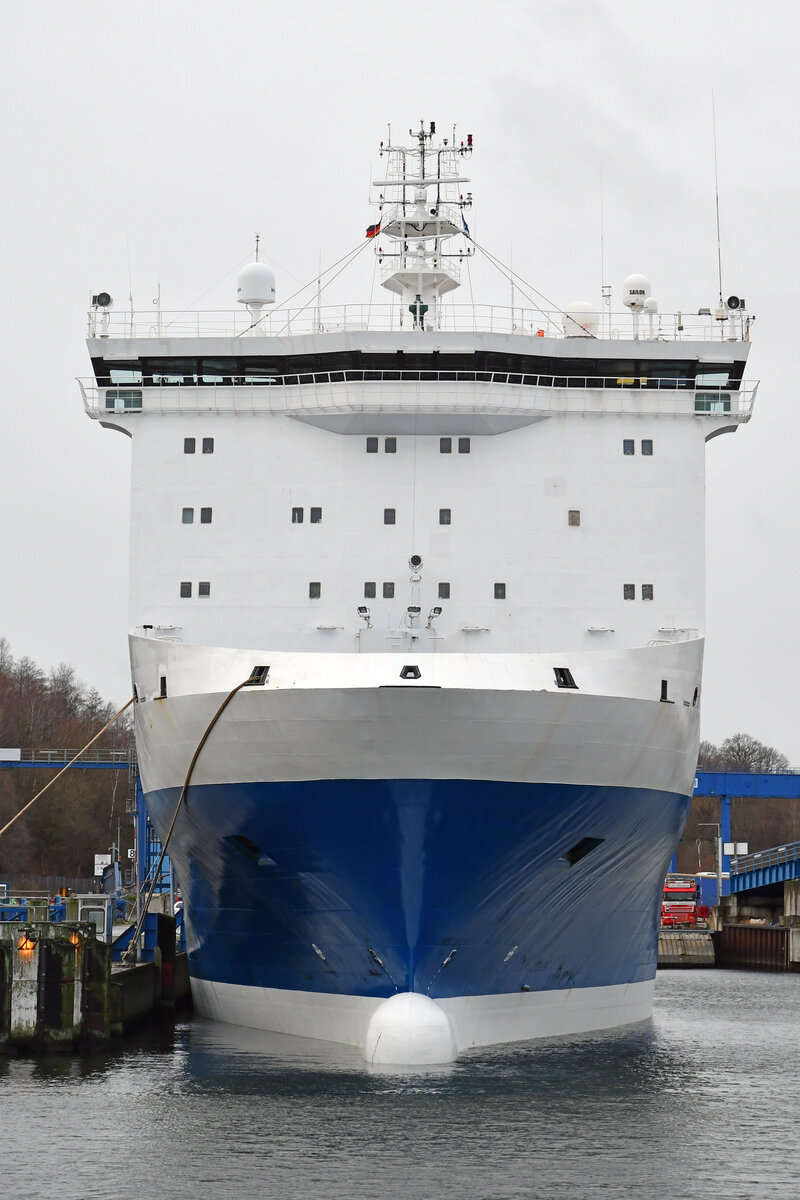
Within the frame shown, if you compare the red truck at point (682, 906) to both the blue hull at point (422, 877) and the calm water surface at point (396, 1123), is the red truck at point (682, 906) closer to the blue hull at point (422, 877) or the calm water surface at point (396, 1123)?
the calm water surface at point (396, 1123)

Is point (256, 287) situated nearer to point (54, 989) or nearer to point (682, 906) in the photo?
point (54, 989)

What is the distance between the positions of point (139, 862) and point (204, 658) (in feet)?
58.3

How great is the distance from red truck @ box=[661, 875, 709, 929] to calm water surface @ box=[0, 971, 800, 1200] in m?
34.1

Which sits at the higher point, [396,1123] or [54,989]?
[54,989]

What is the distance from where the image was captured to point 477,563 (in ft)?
80.3

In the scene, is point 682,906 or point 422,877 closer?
point 422,877

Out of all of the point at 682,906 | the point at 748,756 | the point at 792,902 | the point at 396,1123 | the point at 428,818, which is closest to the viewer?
the point at 396,1123

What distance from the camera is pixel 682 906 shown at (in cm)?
5900

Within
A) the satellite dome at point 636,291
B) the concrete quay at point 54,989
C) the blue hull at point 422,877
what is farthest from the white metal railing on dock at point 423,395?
the concrete quay at point 54,989

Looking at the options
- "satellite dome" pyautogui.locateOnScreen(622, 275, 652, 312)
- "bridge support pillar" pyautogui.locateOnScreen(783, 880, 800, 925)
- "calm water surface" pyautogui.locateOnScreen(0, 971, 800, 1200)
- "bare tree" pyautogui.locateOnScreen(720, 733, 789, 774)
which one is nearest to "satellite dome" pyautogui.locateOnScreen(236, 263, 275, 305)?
"satellite dome" pyautogui.locateOnScreen(622, 275, 652, 312)

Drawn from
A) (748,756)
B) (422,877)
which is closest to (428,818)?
(422,877)

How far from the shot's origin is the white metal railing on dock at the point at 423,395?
81.5 ft

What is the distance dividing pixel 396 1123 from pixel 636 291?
1512 cm

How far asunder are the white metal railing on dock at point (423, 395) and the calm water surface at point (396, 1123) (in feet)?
30.2
